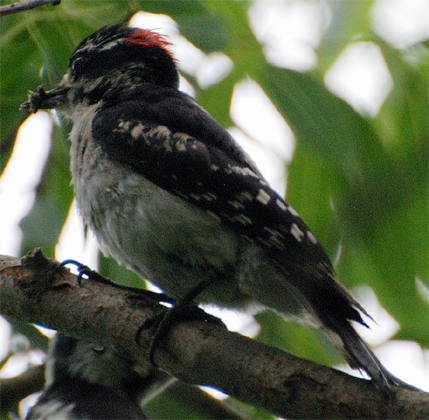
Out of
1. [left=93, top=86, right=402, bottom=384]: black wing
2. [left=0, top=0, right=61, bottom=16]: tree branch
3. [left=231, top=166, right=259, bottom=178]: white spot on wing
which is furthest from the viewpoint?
[left=231, top=166, right=259, bottom=178]: white spot on wing

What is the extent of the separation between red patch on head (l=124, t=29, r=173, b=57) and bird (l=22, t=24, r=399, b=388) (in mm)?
639

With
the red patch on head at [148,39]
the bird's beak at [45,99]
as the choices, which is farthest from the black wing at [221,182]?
the red patch on head at [148,39]

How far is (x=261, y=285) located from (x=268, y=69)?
1020mm

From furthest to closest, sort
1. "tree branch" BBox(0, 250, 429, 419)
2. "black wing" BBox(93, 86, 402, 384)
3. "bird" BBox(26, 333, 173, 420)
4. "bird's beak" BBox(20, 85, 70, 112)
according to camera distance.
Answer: "bird's beak" BBox(20, 85, 70, 112), "bird" BBox(26, 333, 173, 420), "black wing" BBox(93, 86, 402, 384), "tree branch" BBox(0, 250, 429, 419)

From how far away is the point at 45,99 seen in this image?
326 cm

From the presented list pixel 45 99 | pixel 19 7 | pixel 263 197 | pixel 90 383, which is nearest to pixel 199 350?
pixel 263 197

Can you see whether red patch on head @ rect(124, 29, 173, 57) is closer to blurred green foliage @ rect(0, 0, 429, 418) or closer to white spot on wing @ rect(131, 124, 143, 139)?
blurred green foliage @ rect(0, 0, 429, 418)

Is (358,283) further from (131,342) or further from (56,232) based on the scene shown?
(56,232)

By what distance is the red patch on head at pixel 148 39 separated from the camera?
353 cm

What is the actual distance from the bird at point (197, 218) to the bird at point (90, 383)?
0.54 metres

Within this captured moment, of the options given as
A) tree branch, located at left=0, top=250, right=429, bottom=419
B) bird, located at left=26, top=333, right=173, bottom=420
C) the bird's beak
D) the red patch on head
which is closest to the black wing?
tree branch, located at left=0, top=250, right=429, bottom=419

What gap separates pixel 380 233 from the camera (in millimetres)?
2883

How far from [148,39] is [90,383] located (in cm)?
191

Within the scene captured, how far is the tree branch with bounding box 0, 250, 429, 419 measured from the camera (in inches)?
76.0
